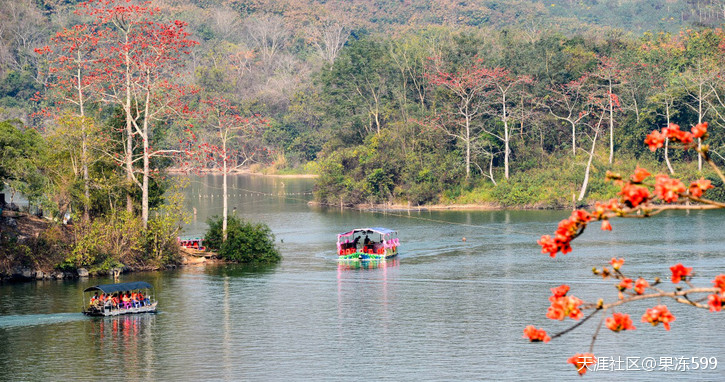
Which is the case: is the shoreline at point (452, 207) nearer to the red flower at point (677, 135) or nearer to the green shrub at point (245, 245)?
the green shrub at point (245, 245)

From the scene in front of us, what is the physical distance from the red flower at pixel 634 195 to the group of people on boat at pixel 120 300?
36116 mm

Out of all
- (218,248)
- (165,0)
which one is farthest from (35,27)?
(218,248)

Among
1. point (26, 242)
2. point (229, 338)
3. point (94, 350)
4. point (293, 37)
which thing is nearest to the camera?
point (94, 350)

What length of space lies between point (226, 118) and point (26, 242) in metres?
13.4

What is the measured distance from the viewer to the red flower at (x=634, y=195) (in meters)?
10.1

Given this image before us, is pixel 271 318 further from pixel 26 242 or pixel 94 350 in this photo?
pixel 26 242

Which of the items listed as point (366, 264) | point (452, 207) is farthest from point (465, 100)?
point (366, 264)

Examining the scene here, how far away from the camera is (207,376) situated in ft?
108

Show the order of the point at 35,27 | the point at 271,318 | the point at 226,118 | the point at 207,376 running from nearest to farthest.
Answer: the point at 207,376 → the point at 271,318 → the point at 226,118 → the point at 35,27

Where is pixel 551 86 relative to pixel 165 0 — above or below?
below

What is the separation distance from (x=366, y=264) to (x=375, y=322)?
58.7ft

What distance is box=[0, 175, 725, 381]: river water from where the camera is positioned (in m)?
33.9

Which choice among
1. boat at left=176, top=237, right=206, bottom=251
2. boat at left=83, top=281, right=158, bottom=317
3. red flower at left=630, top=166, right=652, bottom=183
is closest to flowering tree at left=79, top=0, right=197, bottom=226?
boat at left=176, top=237, right=206, bottom=251

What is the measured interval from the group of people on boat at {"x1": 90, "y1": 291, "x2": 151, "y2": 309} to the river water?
972 millimetres
